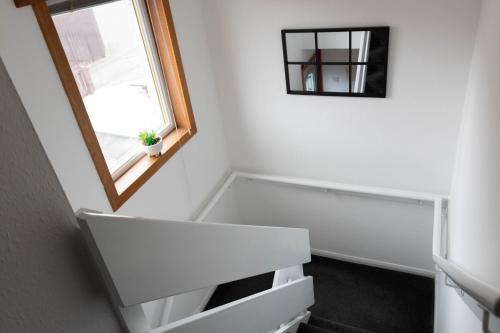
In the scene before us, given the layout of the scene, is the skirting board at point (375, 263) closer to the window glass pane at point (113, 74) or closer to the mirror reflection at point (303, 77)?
the mirror reflection at point (303, 77)

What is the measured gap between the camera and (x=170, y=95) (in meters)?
2.54

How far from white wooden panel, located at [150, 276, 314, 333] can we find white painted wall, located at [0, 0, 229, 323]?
1038 millimetres

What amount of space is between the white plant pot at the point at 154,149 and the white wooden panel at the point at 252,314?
45.8 inches

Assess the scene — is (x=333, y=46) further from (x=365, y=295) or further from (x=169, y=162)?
(x=365, y=295)

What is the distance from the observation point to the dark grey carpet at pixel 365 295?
2886mm

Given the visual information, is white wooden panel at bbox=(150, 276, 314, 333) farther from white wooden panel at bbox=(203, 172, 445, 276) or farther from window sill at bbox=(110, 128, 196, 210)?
white wooden panel at bbox=(203, 172, 445, 276)

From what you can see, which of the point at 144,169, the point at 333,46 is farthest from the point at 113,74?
the point at 333,46

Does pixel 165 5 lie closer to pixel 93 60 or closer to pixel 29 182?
pixel 93 60

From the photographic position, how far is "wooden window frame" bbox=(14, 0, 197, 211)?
5.20 ft

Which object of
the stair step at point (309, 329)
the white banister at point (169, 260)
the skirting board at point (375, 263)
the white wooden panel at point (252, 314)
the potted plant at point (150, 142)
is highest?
the white banister at point (169, 260)

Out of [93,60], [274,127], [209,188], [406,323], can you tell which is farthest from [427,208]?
[93,60]

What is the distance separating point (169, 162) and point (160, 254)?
1.87m

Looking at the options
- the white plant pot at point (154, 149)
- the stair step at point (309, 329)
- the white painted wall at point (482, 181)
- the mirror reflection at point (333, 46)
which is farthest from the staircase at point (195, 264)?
the mirror reflection at point (333, 46)

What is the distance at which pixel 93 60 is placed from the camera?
1985 mm
